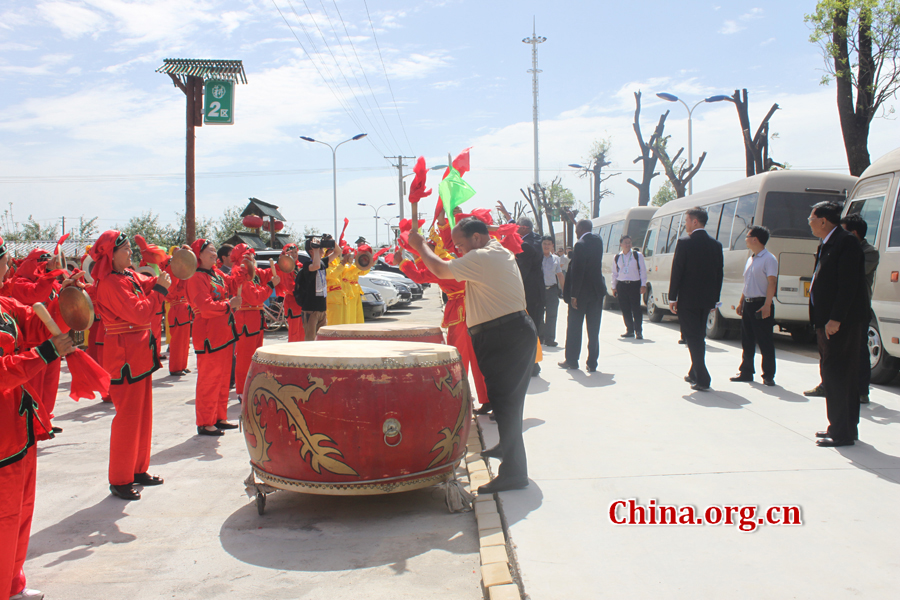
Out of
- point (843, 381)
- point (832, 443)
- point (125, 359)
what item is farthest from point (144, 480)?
point (843, 381)

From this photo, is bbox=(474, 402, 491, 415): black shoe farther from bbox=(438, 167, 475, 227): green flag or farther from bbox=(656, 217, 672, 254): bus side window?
bbox=(656, 217, 672, 254): bus side window

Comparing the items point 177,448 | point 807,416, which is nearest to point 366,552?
point 177,448

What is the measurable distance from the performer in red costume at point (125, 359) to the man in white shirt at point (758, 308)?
6.06 m

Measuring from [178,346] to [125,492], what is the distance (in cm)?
526

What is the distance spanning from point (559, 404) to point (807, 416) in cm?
218

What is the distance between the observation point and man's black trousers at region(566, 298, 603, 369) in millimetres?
8016

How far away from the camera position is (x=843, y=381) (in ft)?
15.4

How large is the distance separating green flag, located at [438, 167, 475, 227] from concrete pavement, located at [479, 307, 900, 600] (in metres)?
1.95

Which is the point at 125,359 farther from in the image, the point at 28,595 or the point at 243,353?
the point at 243,353

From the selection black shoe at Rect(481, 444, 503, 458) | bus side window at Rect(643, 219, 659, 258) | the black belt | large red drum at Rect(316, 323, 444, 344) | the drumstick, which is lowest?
black shoe at Rect(481, 444, 503, 458)

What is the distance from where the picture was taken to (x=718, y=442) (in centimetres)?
481

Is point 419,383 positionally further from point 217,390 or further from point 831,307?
point 831,307

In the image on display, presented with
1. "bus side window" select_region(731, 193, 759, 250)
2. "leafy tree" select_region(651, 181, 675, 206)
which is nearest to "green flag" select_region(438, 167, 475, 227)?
"bus side window" select_region(731, 193, 759, 250)

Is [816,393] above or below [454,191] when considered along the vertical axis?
below
